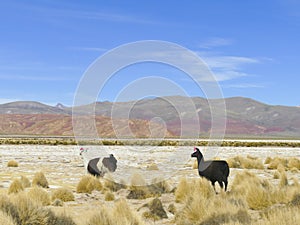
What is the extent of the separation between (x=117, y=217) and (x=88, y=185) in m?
5.15

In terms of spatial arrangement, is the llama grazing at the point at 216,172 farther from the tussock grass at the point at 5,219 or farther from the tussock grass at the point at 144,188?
the tussock grass at the point at 5,219

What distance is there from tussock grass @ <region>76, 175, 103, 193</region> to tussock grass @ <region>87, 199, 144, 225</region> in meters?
4.46

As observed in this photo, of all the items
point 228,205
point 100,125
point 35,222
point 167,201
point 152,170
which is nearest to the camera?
point 35,222

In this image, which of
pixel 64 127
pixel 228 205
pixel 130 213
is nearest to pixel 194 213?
pixel 228 205

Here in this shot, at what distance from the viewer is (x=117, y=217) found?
7438 millimetres

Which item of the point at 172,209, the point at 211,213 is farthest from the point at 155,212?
the point at 211,213

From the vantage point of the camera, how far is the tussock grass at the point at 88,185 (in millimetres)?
12281

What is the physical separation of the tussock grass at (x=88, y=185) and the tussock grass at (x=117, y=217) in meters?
4.46

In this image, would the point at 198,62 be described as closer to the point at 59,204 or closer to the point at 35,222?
the point at 59,204

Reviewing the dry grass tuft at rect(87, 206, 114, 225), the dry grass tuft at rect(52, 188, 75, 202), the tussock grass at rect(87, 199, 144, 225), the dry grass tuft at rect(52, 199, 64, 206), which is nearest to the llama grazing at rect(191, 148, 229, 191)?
the dry grass tuft at rect(52, 188, 75, 202)

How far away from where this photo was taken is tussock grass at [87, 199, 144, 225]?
23.4ft

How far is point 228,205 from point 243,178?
5451mm

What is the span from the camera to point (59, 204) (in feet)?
31.7

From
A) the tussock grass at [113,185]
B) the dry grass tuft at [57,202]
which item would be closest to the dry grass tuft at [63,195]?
the dry grass tuft at [57,202]
